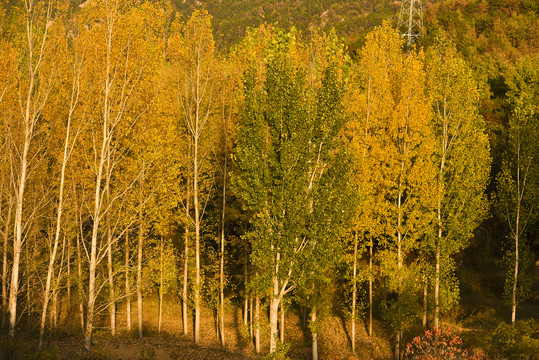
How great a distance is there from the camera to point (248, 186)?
14.8 meters

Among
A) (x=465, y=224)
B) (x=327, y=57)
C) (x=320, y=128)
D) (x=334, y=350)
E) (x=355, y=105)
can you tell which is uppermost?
(x=327, y=57)

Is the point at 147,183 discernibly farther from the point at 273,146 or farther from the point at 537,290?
the point at 537,290

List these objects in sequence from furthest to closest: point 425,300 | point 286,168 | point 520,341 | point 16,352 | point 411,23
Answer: point 411,23
point 425,300
point 286,168
point 520,341
point 16,352

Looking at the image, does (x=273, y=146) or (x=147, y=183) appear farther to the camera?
(x=147, y=183)

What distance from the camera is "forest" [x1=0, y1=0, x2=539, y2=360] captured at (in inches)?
560

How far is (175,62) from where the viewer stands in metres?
20.1

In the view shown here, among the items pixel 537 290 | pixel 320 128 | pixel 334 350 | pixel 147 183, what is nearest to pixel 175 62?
pixel 147 183

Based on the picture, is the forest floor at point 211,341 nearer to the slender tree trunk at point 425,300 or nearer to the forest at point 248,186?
the forest at point 248,186

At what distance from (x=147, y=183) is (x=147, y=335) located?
729 cm

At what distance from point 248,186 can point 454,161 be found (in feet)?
34.3

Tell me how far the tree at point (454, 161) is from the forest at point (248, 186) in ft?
0.33

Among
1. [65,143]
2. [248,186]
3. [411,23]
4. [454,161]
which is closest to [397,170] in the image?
[454,161]

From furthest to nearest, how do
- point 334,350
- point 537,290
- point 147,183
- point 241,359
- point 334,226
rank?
point 537,290 < point 334,350 < point 147,183 < point 241,359 < point 334,226

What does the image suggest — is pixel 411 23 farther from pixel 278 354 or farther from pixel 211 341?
pixel 278 354
